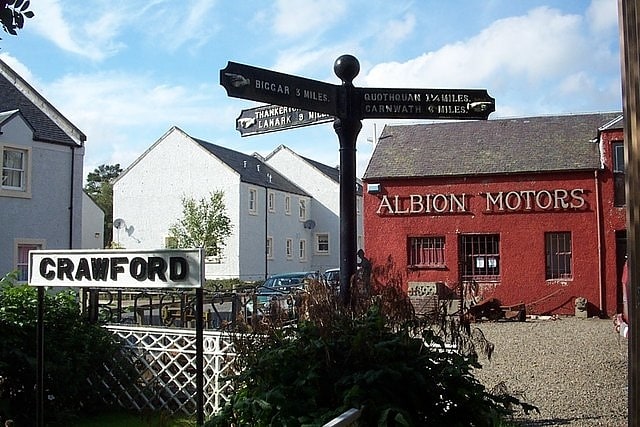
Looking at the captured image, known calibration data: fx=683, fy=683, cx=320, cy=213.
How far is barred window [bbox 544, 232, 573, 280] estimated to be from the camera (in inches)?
858

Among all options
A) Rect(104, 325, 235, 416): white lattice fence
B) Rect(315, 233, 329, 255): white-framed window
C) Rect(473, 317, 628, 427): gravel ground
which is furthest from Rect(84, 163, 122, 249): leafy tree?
Rect(104, 325, 235, 416): white lattice fence

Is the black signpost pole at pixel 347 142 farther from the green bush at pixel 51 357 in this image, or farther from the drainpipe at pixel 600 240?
the drainpipe at pixel 600 240

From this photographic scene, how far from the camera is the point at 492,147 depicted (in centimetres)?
2389

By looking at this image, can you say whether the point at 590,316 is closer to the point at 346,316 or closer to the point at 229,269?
the point at 346,316

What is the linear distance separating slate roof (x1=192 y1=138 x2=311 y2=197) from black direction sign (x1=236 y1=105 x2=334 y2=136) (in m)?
32.8

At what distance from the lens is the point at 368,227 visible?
77.8 ft

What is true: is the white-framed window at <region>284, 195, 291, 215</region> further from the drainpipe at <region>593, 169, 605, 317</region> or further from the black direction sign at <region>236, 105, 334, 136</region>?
the black direction sign at <region>236, 105, 334, 136</region>

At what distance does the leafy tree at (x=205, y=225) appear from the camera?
36406 millimetres

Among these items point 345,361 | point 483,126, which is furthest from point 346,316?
point 483,126

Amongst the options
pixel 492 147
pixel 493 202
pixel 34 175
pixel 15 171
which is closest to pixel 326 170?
pixel 492 147

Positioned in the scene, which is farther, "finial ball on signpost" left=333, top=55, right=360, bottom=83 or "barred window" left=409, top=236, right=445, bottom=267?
"barred window" left=409, top=236, right=445, bottom=267

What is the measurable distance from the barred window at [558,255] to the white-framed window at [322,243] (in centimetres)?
2538

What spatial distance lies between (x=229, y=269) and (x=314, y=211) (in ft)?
35.5

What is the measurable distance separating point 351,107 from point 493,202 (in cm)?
1745
